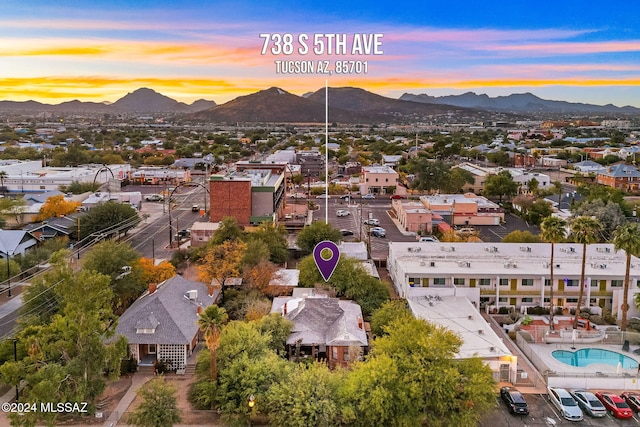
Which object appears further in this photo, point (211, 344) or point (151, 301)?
point (151, 301)

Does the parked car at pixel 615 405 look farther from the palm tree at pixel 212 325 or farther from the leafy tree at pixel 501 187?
the leafy tree at pixel 501 187

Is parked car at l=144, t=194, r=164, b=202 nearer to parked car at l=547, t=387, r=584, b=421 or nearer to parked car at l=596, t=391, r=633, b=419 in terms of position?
parked car at l=547, t=387, r=584, b=421

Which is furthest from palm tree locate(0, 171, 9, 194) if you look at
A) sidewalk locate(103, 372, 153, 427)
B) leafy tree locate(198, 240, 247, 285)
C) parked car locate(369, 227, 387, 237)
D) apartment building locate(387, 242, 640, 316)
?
apartment building locate(387, 242, 640, 316)

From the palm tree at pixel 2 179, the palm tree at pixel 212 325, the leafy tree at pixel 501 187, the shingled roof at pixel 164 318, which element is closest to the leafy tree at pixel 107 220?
the shingled roof at pixel 164 318

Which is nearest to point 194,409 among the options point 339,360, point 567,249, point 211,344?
point 211,344

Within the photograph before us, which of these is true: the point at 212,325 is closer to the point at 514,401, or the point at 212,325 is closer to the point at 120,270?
the point at 514,401

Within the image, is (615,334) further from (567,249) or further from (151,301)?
(151,301)
